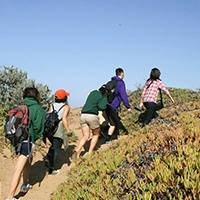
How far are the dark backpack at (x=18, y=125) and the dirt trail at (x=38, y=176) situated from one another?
1.52 m

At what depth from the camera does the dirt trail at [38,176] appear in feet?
32.8

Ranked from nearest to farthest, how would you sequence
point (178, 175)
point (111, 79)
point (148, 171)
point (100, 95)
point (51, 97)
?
point (178, 175) < point (148, 171) < point (100, 95) < point (111, 79) < point (51, 97)

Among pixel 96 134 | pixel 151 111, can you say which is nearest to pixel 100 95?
pixel 96 134

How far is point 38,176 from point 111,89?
3240 millimetres

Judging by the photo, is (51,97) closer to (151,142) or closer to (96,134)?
(96,134)

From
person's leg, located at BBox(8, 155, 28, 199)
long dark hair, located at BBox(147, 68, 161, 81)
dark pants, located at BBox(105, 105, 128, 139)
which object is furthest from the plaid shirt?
person's leg, located at BBox(8, 155, 28, 199)

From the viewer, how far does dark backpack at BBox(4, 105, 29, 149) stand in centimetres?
893

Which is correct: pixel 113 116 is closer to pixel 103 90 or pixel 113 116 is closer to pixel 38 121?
pixel 103 90

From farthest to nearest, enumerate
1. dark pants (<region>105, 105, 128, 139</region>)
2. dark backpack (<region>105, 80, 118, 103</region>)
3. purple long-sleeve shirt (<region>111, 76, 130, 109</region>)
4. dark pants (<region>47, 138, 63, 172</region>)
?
1. dark pants (<region>105, 105, 128, 139</region>)
2. purple long-sleeve shirt (<region>111, 76, 130, 109</region>)
3. dark backpack (<region>105, 80, 118, 103</region>)
4. dark pants (<region>47, 138, 63, 172</region>)

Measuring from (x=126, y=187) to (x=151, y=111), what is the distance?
7.75m

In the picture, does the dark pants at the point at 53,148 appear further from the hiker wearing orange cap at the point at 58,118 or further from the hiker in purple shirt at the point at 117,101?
the hiker in purple shirt at the point at 117,101

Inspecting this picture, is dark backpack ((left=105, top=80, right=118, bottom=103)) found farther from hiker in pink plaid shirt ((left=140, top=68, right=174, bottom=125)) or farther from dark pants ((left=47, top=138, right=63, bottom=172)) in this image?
dark pants ((left=47, top=138, right=63, bottom=172))

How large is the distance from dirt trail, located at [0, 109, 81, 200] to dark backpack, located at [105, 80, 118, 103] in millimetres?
2167

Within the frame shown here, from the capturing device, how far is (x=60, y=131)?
10773mm
